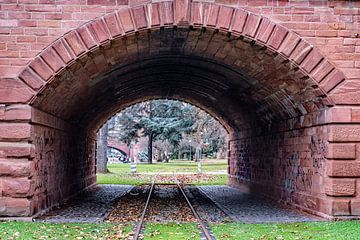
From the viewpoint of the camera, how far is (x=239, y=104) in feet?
74.4

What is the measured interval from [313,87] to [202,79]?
24.2 feet

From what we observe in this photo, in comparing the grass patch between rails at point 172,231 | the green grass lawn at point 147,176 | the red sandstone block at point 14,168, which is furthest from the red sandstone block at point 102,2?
the green grass lawn at point 147,176

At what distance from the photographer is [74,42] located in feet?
45.1

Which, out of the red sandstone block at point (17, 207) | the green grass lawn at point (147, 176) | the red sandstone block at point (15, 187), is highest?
the red sandstone block at point (15, 187)

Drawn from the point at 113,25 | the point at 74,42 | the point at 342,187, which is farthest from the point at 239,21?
the point at 342,187

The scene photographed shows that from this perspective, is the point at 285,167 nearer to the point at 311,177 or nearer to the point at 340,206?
the point at 311,177

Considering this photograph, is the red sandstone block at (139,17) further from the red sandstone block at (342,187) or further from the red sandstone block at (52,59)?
the red sandstone block at (342,187)

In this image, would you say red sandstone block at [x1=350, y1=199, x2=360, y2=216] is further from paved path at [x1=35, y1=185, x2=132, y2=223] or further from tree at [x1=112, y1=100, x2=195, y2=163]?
tree at [x1=112, y1=100, x2=195, y2=163]

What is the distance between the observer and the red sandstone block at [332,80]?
46.2ft

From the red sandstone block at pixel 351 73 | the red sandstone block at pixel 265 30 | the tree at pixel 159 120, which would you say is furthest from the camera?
the tree at pixel 159 120

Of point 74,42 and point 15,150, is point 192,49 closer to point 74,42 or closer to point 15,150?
point 74,42

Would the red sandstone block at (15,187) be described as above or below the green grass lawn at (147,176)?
above

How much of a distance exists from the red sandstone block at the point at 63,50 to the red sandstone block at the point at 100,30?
786mm

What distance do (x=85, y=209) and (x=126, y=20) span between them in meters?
6.44
